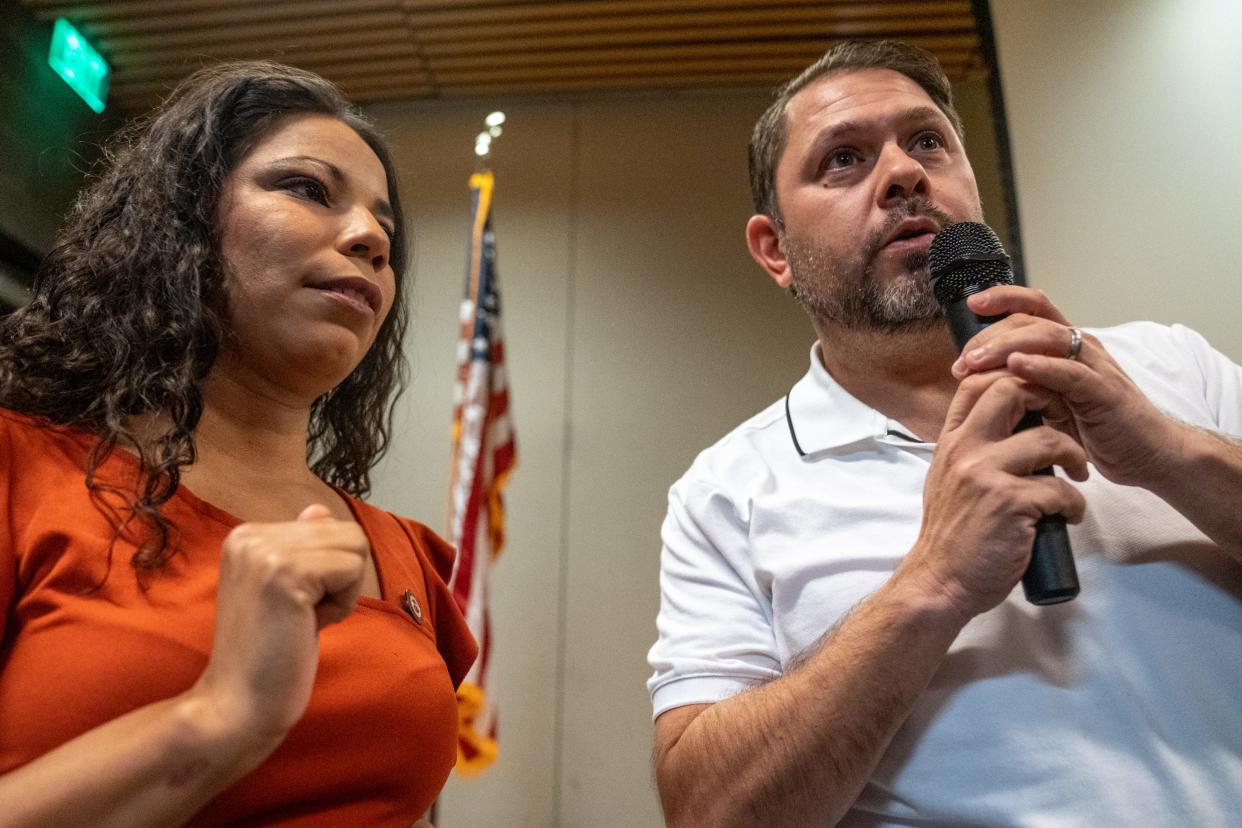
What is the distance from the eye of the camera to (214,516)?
1137 millimetres

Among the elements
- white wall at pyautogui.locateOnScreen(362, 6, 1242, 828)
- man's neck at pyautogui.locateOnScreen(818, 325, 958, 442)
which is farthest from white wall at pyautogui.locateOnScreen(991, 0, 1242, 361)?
man's neck at pyautogui.locateOnScreen(818, 325, 958, 442)

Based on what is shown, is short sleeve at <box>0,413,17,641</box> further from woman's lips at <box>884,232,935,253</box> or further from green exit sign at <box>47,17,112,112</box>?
green exit sign at <box>47,17,112,112</box>

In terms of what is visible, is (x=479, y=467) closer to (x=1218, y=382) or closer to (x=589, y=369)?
(x=589, y=369)

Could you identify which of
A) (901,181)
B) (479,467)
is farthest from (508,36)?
(901,181)

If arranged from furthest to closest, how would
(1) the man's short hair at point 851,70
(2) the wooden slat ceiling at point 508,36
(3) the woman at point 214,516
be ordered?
(2) the wooden slat ceiling at point 508,36
(1) the man's short hair at point 851,70
(3) the woman at point 214,516

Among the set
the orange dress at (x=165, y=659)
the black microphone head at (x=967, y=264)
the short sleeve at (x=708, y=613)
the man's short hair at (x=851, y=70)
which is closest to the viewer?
the orange dress at (x=165, y=659)

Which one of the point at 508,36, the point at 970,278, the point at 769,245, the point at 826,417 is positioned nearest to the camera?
the point at 970,278

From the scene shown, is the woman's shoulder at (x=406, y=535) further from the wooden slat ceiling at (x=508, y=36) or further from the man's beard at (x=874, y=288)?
the wooden slat ceiling at (x=508, y=36)

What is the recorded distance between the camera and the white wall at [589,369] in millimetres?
3646

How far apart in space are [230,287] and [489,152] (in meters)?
3.29

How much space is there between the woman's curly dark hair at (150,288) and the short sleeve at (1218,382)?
140cm

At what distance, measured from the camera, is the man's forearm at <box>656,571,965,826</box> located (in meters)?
1.13

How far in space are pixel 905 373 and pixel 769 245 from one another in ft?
1.51

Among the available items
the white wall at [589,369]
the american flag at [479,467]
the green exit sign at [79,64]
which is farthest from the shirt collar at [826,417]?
the green exit sign at [79,64]
